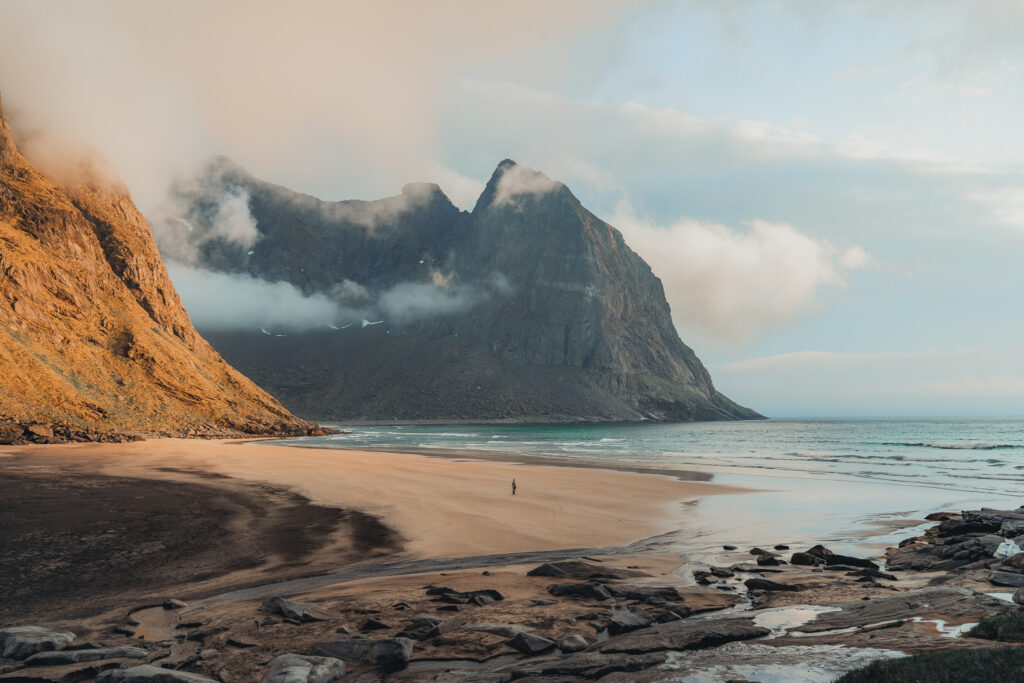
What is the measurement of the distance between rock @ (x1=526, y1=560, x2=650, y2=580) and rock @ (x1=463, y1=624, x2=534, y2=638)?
13.7 ft

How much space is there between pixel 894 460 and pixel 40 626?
66.3m

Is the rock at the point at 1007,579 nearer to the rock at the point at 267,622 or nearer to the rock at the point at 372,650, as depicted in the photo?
the rock at the point at 372,650

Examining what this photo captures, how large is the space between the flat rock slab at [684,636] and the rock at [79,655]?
713 centimetres

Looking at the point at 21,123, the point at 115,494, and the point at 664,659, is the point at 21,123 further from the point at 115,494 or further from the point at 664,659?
the point at 664,659

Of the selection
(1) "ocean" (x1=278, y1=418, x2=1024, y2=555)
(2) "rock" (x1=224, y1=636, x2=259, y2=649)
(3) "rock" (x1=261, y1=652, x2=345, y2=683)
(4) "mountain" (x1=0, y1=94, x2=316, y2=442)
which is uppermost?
(4) "mountain" (x1=0, y1=94, x2=316, y2=442)

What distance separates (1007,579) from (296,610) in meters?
15.2

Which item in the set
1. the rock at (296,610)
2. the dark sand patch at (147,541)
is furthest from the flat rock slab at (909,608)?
the dark sand patch at (147,541)

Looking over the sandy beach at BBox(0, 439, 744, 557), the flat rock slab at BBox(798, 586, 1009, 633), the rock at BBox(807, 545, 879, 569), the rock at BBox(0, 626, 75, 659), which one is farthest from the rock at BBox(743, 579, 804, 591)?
the rock at BBox(0, 626, 75, 659)

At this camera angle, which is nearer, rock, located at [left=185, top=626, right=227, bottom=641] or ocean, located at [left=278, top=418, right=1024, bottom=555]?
rock, located at [left=185, top=626, right=227, bottom=641]

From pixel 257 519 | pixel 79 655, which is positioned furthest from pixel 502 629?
pixel 257 519

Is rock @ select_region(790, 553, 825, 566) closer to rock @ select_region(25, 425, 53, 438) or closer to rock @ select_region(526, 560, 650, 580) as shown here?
rock @ select_region(526, 560, 650, 580)

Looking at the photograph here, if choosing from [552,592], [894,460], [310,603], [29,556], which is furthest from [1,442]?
[894,460]

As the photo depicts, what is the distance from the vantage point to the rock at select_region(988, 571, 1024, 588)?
12336 millimetres

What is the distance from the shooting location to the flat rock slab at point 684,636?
28.7 feet
